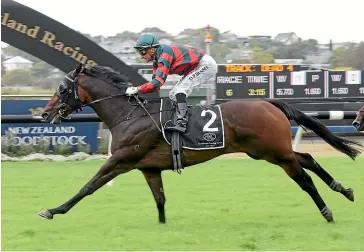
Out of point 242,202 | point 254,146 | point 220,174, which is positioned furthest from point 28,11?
point 254,146

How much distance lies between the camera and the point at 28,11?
12945 mm

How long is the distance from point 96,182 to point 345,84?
52.0ft

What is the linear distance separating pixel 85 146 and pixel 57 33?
2055mm

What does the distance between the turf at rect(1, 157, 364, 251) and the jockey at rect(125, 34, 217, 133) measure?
3.46 ft

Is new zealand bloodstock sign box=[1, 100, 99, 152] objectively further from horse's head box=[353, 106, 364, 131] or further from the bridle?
the bridle

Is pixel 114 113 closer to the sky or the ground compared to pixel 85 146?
closer to the sky

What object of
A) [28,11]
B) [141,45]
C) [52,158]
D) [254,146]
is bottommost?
[52,158]

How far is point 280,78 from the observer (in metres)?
21.2

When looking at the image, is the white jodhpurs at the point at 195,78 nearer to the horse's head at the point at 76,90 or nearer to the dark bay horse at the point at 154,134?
the dark bay horse at the point at 154,134

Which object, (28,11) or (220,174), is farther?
(28,11)

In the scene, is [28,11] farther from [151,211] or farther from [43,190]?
[151,211]

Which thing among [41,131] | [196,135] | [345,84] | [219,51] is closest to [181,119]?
[196,135]

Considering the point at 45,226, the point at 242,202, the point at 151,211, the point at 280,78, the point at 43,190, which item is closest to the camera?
the point at 45,226

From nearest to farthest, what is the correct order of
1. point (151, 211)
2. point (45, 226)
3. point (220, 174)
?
point (45, 226) → point (151, 211) → point (220, 174)
